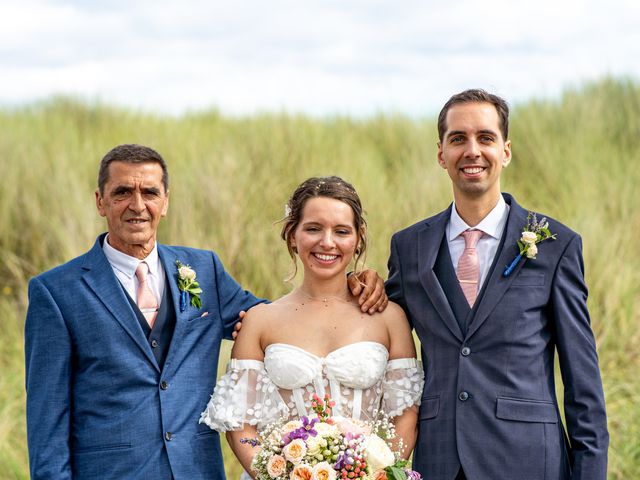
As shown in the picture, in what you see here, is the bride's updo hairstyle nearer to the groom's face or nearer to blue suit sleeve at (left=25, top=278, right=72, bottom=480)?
the groom's face

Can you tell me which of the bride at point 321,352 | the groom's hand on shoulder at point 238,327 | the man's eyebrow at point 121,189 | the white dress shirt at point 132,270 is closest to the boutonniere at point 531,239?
the bride at point 321,352

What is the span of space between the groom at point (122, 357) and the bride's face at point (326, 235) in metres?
0.23

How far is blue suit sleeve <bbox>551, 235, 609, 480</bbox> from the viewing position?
3607 mm

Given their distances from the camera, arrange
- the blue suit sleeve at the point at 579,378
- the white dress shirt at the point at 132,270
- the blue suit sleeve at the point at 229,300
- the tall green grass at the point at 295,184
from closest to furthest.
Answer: the blue suit sleeve at the point at 579,378 → the white dress shirt at the point at 132,270 → the blue suit sleeve at the point at 229,300 → the tall green grass at the point at 295,184

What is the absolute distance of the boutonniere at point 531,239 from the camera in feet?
12.1

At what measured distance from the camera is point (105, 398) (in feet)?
12.4

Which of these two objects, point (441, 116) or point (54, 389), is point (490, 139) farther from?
point (54, 389)

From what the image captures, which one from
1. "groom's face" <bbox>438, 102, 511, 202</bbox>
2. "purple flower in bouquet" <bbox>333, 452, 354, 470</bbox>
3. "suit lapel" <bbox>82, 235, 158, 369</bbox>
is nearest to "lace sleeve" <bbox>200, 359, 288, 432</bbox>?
"suit lapel" <bbox>82, 235, 158, 369</bbox>

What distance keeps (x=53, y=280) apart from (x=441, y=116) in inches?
76.0

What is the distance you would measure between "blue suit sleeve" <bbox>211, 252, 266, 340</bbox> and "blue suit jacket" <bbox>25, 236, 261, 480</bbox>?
0.32 m

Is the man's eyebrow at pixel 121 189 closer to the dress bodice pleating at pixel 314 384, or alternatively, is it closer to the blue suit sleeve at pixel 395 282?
the dress bodice pleating at pixel 314 384

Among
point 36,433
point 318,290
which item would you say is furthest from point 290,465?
point 36,433

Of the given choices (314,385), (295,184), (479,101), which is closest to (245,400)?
(314,385)

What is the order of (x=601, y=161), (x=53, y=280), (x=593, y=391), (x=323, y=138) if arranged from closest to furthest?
1. (x=593, y=391)
2. (x=53, y=280)
3. (x=601, y=161)
4. (x=323, y=138)
